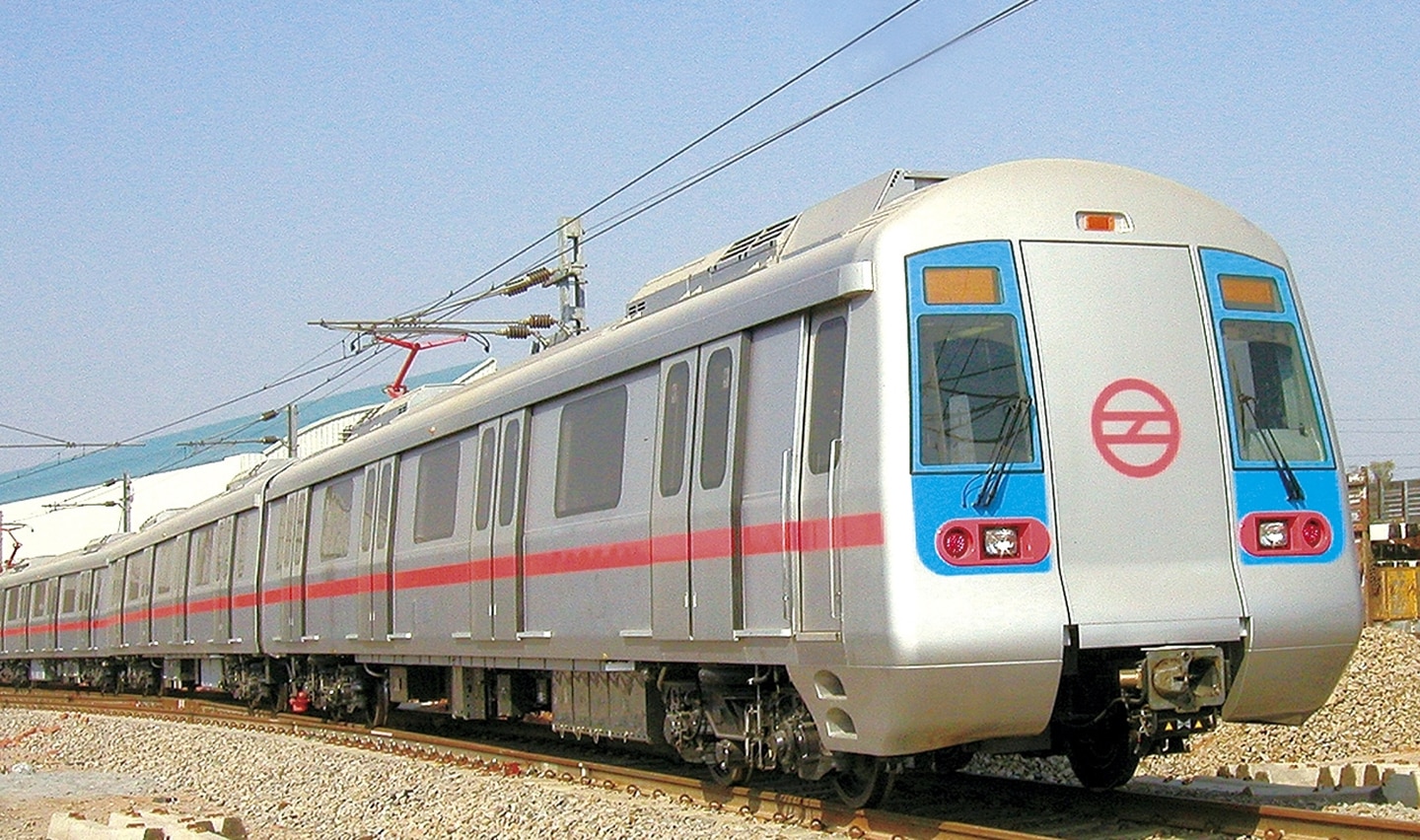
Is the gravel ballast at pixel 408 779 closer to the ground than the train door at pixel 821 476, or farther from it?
closer to the ground

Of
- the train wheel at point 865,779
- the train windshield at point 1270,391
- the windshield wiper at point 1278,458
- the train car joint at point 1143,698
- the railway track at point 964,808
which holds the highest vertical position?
the train windshield at point 1270,391

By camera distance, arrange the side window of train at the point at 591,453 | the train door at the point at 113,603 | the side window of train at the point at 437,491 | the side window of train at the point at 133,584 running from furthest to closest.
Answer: the train door at the point at 113,603 < the side window of train at the point at 133,584 < the side window of train at the point at 437,491 < the side window of train at the point at 591,453

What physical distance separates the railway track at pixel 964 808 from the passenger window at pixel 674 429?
6.27 ft

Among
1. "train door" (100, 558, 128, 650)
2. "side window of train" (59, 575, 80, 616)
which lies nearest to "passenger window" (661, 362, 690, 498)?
"train door" (100, 558, 128, 650)

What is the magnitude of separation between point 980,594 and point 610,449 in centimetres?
372

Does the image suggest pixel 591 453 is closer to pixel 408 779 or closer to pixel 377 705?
pixel 408 779

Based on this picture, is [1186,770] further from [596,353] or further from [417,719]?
[417,719]

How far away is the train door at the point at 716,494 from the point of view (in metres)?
9.31

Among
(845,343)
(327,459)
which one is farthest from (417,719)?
(845,343)

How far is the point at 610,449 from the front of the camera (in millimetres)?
10930

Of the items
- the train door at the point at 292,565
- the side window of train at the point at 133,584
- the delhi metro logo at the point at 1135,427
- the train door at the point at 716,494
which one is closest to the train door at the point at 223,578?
the train door at the point at 292,565

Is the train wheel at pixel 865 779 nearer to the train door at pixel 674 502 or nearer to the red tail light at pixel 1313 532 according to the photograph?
the train door at pixel 674 502

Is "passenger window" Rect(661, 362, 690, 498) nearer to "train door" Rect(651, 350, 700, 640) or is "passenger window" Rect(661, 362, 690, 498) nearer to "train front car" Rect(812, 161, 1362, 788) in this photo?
"train door" Rect(651, 350, 700, 640)

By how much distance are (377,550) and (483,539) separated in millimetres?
3187
